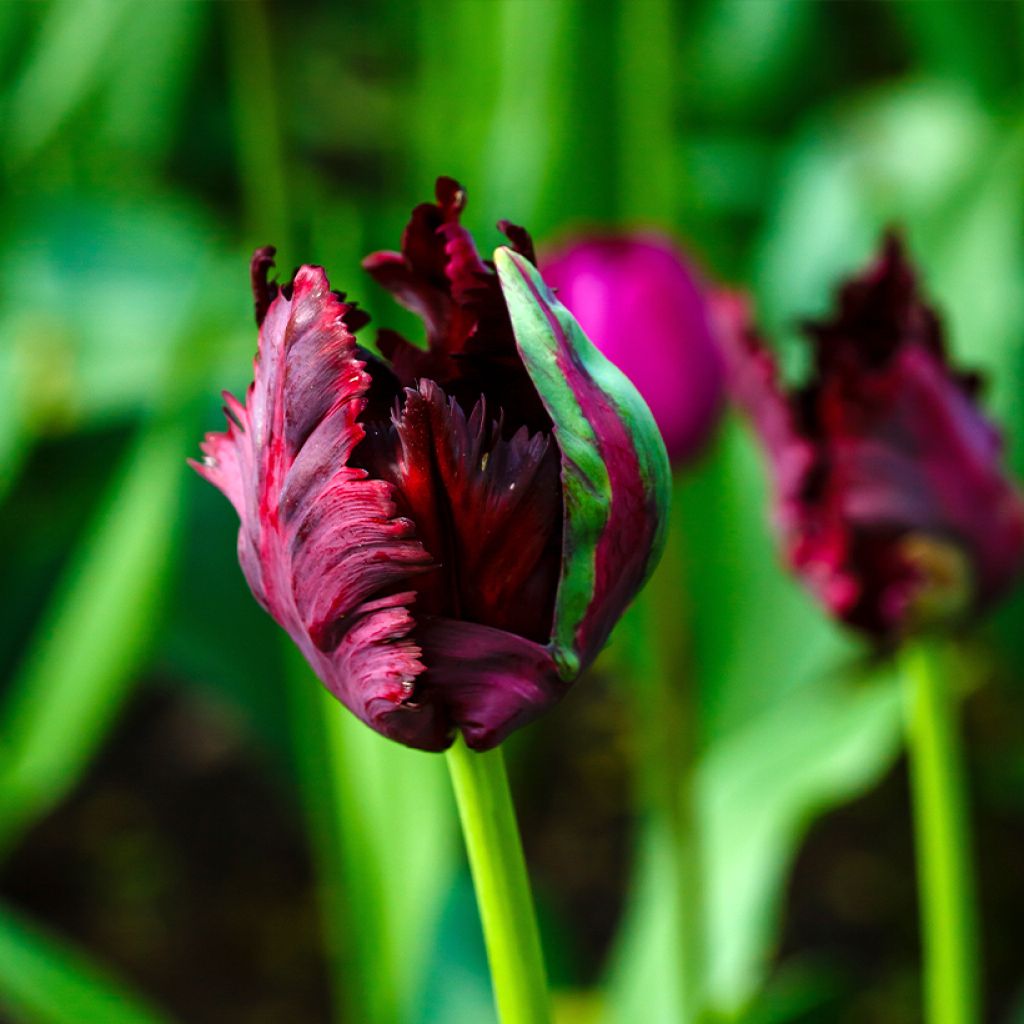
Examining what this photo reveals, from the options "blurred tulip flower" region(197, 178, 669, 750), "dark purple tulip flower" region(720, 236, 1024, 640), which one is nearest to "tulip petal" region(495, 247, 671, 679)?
"blurred tulip flower" region(197, 178, 669, 750)

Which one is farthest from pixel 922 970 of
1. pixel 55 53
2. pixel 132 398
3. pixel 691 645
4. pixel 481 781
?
pixel 55 53

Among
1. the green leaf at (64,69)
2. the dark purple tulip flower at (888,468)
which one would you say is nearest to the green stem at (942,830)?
the dark purple tulip flower at (888,468)

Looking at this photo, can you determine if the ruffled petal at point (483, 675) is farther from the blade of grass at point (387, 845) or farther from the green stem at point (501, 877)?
the blade of grass at point (387, 845)

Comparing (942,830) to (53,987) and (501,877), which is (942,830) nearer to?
(501,877)

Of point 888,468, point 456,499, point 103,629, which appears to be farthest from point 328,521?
point 103,629

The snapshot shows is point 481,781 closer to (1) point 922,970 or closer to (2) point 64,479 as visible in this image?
(1) point 922,970

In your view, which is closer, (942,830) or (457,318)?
(457,318)

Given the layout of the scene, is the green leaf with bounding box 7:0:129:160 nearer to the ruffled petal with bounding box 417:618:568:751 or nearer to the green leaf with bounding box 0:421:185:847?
the green leaf with bounding box 0:421:185:847
